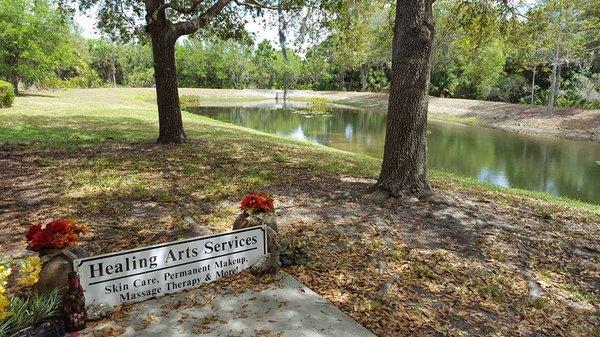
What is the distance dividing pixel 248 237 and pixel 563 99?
3407 cm

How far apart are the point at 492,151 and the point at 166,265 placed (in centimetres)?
1819

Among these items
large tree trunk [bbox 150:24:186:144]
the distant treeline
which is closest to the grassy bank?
large tree trunk [bbox 150:24:186:144]

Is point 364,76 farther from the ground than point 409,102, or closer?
farther from the ground

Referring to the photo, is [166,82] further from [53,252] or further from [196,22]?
[53,252]

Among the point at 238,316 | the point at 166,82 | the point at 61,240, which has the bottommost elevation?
the point at 238,316

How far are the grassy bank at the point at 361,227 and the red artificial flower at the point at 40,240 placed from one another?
3.52ft

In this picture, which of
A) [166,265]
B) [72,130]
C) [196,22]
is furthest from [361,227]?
[72,130]

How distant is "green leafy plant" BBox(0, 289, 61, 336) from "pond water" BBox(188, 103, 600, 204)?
41.5ft

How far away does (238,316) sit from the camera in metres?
3.17

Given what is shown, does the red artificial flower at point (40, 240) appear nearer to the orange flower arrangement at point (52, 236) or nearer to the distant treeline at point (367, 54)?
the orange flower arrangement at point (52, 236)

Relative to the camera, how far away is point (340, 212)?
5.66 metres

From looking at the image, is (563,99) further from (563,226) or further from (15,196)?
(15,196)

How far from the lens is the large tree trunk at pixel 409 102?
572cm

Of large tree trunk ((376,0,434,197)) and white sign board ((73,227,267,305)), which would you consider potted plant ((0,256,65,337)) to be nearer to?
white sign board ((73,227,267,305))
